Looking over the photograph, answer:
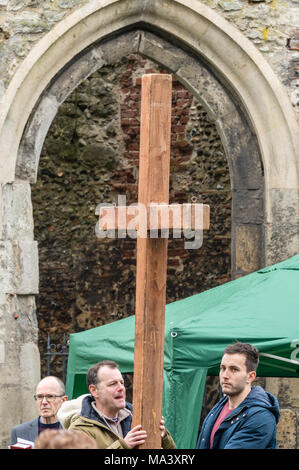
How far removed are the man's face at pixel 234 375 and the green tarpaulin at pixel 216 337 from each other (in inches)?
23.8

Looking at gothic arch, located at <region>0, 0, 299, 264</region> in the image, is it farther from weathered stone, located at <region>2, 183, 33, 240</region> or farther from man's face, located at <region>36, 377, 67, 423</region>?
man's face, located at <region>36, 377, 67, 423</region>

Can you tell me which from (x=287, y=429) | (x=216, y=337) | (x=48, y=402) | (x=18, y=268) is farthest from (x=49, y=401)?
(x=287, y=429)

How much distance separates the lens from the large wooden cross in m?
3.37

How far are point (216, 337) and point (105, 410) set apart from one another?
100 cm

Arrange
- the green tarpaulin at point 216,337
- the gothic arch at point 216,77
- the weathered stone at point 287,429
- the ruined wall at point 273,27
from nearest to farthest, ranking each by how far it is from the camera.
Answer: the green tarpaulin at point 216,337
the gothic arch at point 216,77
the weathered stone at point 287,429
the ruined wall at point 273,27

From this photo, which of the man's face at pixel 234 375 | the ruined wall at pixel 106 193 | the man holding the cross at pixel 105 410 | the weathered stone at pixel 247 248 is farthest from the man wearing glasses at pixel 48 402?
the ruined wall at pixel 106 193

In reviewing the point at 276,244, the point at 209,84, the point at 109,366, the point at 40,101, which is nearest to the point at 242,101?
the point at 209,84

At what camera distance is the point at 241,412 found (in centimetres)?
394

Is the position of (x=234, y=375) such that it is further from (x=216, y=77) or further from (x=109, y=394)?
(x=216, y=77)

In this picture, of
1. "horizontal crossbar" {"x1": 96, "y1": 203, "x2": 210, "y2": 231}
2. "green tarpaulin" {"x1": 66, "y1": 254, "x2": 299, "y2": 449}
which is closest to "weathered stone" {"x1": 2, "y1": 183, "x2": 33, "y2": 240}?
"green tarpaulin" {"x1": 66, "y1": 254, "x2": 299, "y2": 449}

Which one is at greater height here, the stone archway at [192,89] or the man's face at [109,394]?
the stone archway at [192,89]

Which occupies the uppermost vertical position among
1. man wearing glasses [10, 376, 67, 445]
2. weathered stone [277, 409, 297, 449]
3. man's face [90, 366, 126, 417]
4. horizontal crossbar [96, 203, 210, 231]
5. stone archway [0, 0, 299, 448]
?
stone archway [0, 0, 299, 448]

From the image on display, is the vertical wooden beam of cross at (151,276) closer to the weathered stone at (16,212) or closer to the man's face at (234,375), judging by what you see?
the man's face at (234,375)

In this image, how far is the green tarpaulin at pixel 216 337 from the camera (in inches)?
183
